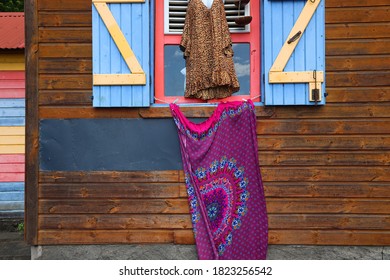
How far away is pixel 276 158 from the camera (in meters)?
3.91

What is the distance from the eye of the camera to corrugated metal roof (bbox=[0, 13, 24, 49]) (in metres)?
6.51

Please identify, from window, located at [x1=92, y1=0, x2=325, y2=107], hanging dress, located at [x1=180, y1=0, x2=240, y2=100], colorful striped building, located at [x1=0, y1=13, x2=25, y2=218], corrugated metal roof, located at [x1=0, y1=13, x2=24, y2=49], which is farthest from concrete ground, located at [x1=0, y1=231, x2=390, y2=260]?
corrugated metal roof, located at [x1=0, y1=13, x2=24, y2=49]

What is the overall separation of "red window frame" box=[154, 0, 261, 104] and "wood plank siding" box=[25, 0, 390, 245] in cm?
22

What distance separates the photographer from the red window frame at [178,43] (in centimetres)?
405

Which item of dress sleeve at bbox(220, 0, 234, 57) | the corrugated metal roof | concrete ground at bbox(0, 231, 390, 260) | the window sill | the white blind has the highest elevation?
the corrugated metal roof

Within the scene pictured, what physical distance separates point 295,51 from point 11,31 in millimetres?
5319

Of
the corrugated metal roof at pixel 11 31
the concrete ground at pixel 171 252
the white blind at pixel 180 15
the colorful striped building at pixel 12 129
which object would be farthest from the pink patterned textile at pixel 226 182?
the corrugated metal roof at pixel 11 31

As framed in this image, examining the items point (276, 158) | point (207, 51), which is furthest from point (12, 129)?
point (276, 158)

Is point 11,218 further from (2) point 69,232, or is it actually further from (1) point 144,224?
(1) point 144,224

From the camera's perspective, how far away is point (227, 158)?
153 inches

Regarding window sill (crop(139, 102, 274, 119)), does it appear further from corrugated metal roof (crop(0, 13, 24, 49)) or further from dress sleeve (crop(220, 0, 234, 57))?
corrugated metal roof (crop(0, 13, 24, 49))

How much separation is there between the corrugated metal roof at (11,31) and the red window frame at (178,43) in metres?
3.44

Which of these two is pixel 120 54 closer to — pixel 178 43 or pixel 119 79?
pixel 119 79

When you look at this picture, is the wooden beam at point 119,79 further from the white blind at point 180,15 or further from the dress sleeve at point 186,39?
the white blind at point 180,15
